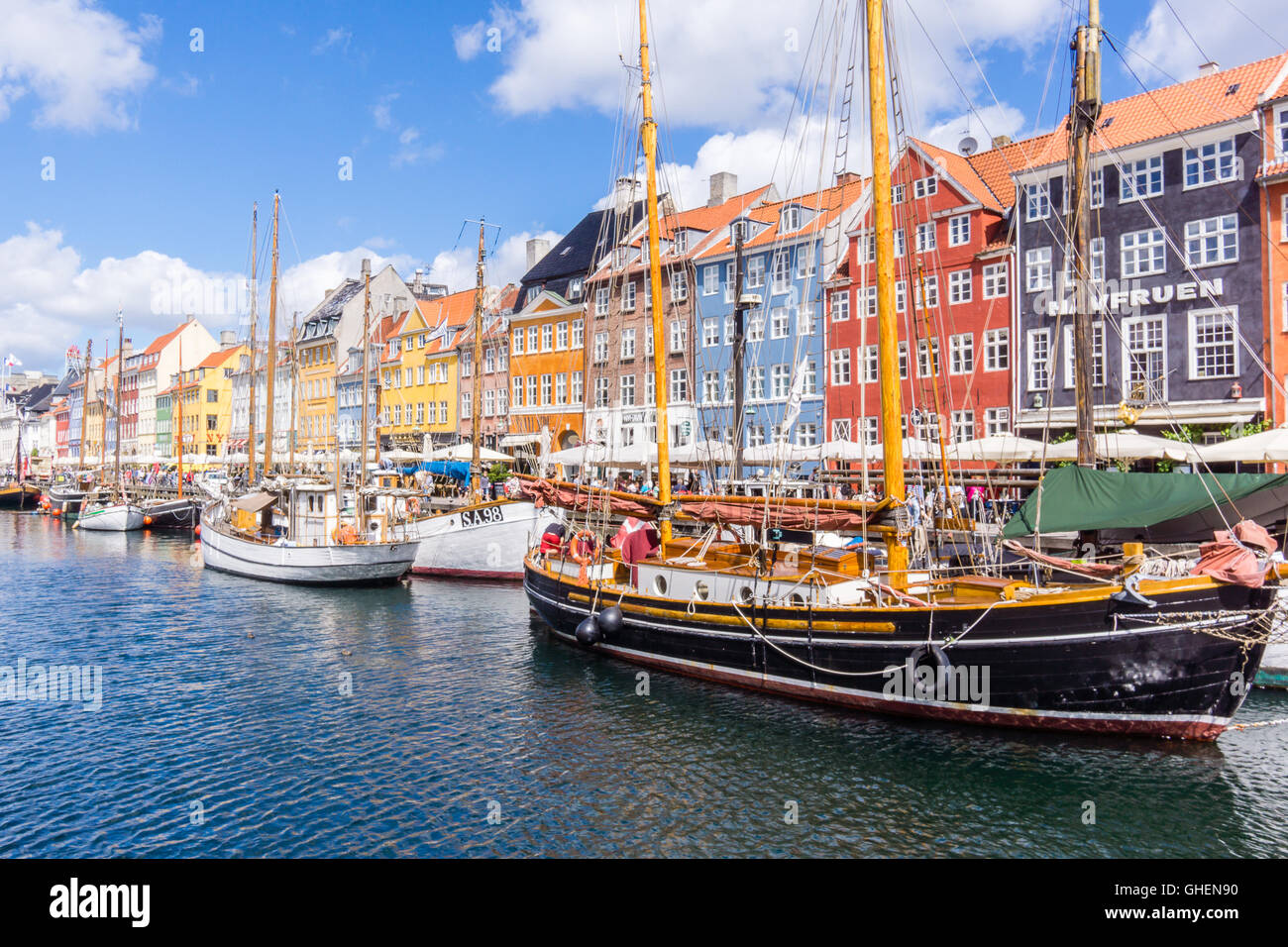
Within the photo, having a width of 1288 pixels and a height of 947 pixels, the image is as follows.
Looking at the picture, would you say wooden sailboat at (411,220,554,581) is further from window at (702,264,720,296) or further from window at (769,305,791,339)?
window at (702,264,720,296)

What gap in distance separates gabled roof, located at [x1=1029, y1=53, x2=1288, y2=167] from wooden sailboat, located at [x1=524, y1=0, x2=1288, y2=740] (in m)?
17.8

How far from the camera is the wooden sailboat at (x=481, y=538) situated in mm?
37750

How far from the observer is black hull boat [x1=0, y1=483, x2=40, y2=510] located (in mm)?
90688

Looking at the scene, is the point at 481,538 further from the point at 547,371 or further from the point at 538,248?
the point at 538,248

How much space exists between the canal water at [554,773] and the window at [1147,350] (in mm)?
19557

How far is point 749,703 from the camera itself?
1858cm

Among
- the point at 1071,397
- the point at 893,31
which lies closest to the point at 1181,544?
the point at 893,31

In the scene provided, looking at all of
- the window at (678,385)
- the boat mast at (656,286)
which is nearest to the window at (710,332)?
the window at (678,385)

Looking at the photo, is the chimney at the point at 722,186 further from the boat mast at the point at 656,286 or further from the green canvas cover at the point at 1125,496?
the green canvas cover at the point at 1125,496

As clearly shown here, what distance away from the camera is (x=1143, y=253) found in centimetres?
3616

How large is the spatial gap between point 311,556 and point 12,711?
18.1 metres

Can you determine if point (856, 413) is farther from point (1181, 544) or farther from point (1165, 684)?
point (1165, 684)

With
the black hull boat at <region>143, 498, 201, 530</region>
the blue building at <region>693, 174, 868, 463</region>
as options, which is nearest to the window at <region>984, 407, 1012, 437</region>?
the blue building at <region>693, 174, 868, 463</region>

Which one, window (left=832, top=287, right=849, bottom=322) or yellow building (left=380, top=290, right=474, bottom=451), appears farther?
yellow building (left=380, top=290, right=474, bottom=451)
